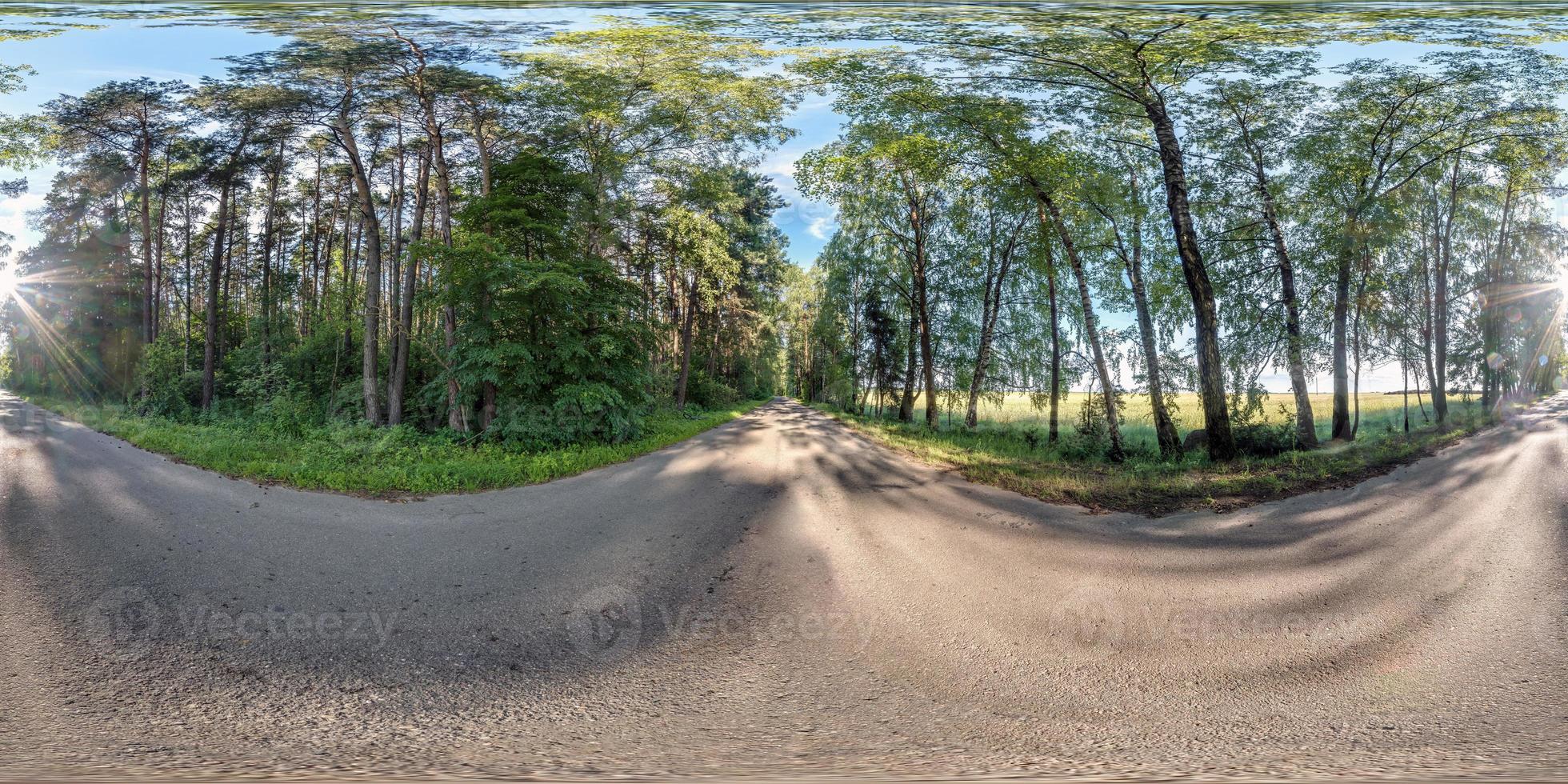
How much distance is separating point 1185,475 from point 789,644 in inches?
251

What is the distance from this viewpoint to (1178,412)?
12.1 metres

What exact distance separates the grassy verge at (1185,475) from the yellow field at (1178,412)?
196cm

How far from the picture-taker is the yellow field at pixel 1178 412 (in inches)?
445

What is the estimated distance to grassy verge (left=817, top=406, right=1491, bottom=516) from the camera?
5336 millimetres

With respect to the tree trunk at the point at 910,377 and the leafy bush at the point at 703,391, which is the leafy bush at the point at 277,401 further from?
the tree trunk at the point at 910,377

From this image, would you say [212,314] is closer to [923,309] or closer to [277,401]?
[277,401]

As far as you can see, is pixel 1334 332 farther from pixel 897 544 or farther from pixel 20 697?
pixel 20 697

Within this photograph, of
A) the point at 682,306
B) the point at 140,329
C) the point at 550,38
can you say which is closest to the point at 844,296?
the point at 682,306

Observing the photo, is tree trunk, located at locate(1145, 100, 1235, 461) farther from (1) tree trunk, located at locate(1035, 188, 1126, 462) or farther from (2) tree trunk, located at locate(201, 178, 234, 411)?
(2) tree trunk, located at locate(201, 178, 234, 411)

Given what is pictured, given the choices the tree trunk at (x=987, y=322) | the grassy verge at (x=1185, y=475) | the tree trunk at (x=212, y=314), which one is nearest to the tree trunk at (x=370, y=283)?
the tree trunk at (x=212, y=314)

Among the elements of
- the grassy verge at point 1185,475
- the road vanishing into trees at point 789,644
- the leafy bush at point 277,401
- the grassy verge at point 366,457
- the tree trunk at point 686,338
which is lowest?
the road vanishing into trees at point 789,644

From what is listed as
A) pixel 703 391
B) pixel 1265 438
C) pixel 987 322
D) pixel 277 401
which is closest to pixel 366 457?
pixel 277 401

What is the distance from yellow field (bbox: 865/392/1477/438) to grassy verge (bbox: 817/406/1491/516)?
1958 mm

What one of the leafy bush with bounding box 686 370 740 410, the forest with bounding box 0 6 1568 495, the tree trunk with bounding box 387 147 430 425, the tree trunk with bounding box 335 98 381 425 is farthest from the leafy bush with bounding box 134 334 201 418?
the leafy bush with bounding box 686 370 740 410
